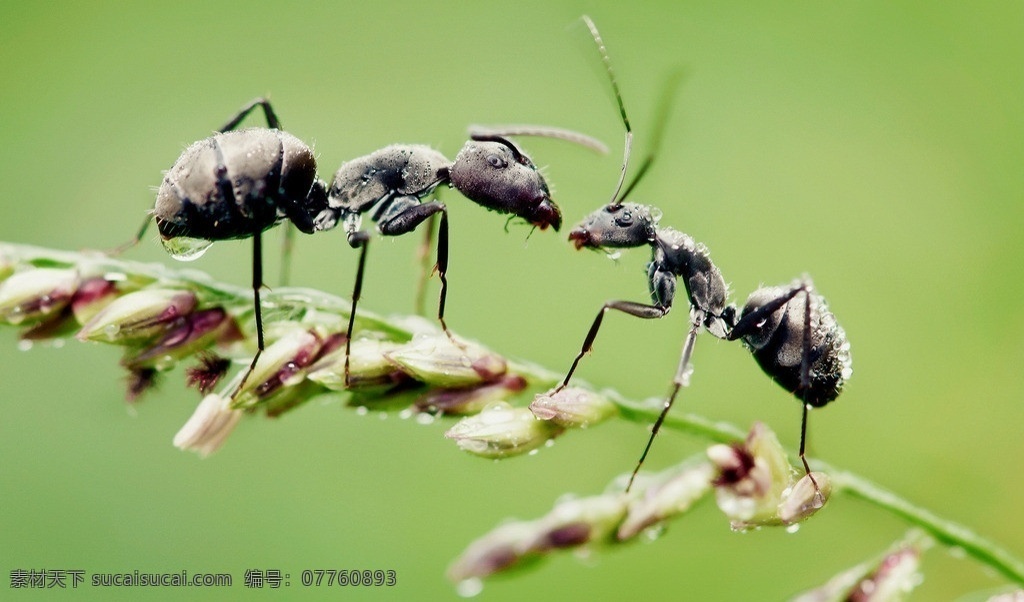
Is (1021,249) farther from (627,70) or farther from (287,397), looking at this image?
(287,397)

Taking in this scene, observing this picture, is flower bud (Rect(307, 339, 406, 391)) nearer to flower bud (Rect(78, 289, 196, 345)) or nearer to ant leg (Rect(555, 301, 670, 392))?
flower bud (Rect(78, 289, 196, 345))

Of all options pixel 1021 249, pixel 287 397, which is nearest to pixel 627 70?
pixel 1021 249

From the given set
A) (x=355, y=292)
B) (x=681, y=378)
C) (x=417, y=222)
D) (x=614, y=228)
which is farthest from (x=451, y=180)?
(x=681, y=378)

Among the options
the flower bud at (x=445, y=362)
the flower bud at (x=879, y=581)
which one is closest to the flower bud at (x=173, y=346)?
the flower bud at (x=445, y=362)

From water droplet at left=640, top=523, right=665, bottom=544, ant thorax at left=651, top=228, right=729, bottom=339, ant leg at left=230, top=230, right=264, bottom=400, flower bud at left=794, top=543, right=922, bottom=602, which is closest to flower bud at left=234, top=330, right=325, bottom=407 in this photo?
ant leg at left=230, top=230, right=264, bottom=400

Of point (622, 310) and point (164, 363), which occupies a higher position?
point (622, 310)

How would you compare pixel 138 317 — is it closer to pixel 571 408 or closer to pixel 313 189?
pixel 571 408

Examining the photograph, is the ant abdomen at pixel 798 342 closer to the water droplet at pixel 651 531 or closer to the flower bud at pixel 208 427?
the water droplet at pixel 651 531

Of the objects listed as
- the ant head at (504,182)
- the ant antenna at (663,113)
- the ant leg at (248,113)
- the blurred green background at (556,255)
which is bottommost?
the blurred green background at (556,255)
